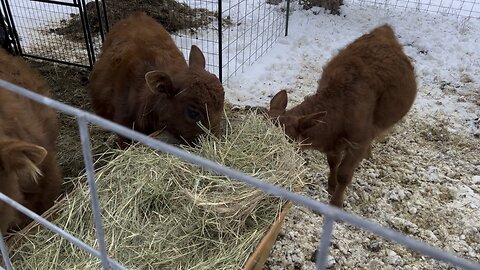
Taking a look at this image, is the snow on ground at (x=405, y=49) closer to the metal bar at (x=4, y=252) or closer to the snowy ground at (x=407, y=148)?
the snowy ground at (x=407, y=148)

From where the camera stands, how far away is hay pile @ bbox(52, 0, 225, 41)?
25.3 feet

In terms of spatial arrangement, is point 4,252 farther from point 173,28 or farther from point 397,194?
point 173,28

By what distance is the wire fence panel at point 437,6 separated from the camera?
28.7 feet

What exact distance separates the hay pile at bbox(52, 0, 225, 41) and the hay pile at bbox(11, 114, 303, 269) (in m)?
4.98

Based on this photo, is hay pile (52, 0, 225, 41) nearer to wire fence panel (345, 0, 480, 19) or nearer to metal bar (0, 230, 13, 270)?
wire fence panel (345, 0, 480, 19)

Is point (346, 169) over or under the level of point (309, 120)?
under

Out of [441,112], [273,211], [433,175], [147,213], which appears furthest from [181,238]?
[441,112]

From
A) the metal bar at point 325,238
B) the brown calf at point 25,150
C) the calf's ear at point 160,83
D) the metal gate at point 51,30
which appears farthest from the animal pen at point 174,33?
the metal bar at point 325,238

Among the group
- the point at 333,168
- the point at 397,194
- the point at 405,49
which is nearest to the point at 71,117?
the point at 333,168

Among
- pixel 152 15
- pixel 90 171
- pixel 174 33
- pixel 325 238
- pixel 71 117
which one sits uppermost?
pixel 325 238

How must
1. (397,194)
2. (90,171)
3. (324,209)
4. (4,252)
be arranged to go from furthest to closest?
1. (397,194)
2. (4,252)
3. (90,171)
4. (324,209)

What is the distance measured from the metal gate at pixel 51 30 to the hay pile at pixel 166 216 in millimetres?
3457

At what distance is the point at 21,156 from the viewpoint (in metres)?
2.16

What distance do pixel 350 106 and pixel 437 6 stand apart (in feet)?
20.5
